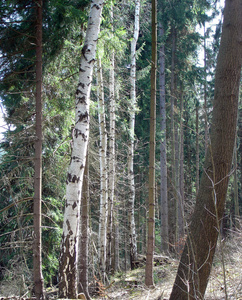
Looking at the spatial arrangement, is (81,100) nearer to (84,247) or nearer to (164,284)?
(84,247)

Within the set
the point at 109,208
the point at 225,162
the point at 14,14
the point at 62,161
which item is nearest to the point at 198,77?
the point at 109,208

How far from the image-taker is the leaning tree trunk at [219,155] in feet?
12.0

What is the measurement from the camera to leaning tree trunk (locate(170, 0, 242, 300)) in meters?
3.67

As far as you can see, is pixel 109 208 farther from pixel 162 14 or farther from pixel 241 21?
pixel 162 14

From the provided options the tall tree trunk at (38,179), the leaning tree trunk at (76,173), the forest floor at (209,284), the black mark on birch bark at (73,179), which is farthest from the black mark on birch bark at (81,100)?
the forest floor at (209,284)

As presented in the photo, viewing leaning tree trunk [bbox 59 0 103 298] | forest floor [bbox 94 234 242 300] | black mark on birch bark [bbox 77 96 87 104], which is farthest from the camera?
black mark on birch bark [bbox 77 96 87 104]

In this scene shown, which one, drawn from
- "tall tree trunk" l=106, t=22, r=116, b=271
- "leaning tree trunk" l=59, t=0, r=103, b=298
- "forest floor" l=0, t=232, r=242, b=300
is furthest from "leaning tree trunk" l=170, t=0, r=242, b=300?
"tall tree trunk" l=106, t=22, r=116, b=271

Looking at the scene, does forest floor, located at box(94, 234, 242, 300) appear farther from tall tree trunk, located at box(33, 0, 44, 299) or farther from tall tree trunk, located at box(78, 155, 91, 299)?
tall tree trunk, located at box(33, 0, 44, 299)

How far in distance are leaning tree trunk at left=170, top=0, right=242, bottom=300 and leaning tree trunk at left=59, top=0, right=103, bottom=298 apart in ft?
6.10

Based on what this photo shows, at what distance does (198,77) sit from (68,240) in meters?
13.5

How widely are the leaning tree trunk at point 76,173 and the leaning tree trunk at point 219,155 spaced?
1858 mm

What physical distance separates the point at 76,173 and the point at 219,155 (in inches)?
96.2

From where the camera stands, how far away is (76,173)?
507 centimetres

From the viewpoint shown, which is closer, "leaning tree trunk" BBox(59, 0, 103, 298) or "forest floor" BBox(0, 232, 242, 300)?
"forest floor" BBox(0, 232, 242, 300)
